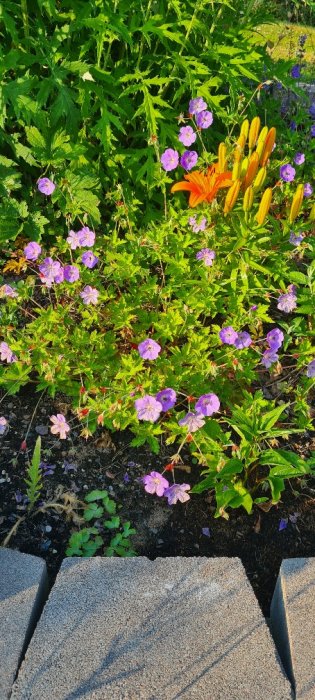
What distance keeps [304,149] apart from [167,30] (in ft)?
3.76

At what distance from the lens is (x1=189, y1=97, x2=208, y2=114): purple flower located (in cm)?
294

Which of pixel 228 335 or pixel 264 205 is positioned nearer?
pixel 228 335

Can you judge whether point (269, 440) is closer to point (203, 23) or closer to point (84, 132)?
point (84, 132)

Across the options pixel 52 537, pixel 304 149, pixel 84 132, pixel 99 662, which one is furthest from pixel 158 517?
pixel 304 149

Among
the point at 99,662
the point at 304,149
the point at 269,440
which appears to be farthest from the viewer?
the point at 304,149

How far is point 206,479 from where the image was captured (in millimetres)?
2391

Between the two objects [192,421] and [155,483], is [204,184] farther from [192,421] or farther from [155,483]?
[155,483]

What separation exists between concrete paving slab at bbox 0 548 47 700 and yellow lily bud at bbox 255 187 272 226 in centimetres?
147

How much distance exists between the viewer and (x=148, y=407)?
233cm

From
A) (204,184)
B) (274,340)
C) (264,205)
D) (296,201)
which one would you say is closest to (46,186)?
(204,184)

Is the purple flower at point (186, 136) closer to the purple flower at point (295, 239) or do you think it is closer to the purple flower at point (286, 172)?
the purple flower at point (286, 172)

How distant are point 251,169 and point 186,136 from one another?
14.2 inches

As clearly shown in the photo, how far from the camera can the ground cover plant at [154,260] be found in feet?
8.05

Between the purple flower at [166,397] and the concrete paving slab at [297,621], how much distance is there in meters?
0.62
